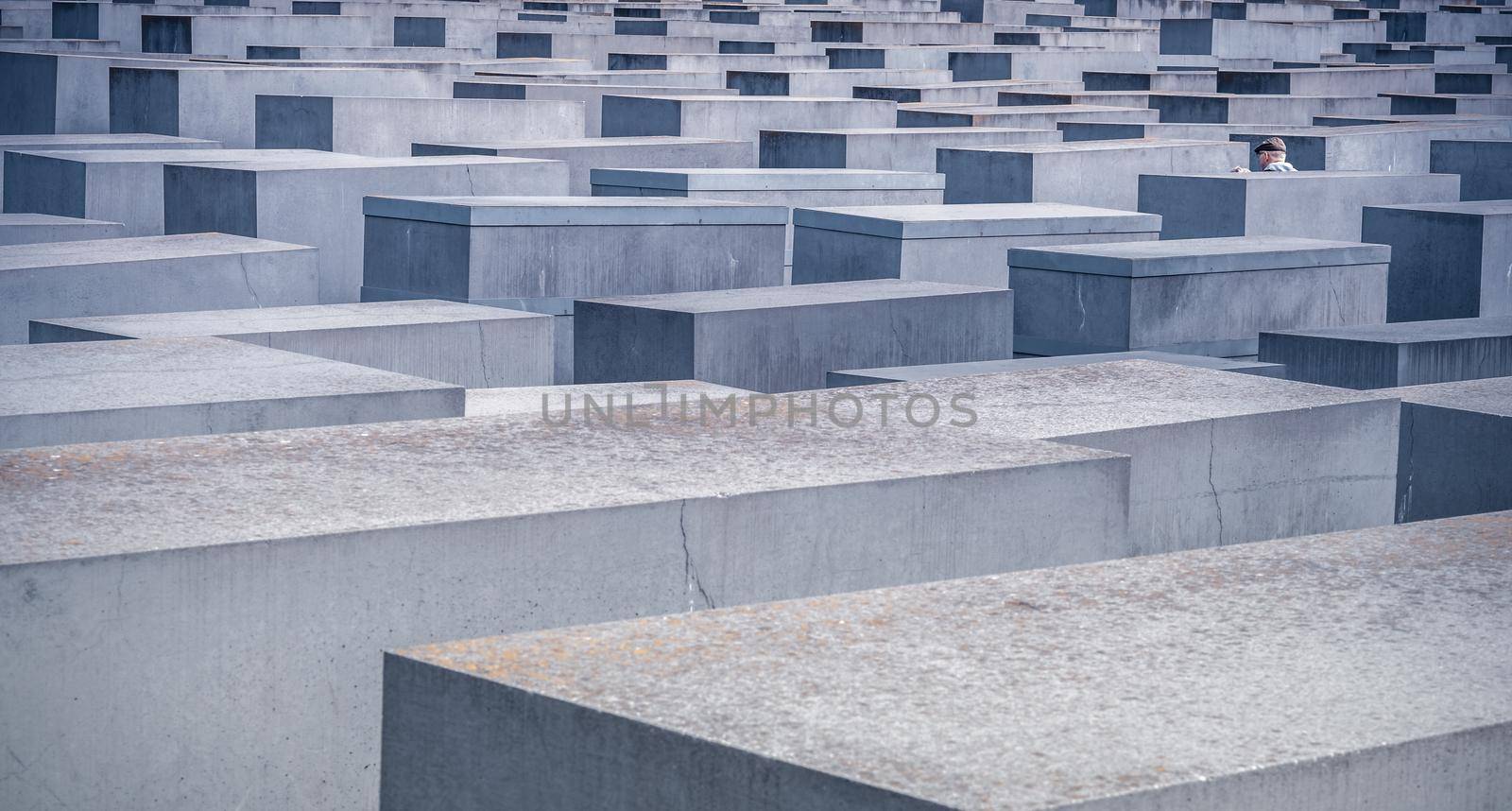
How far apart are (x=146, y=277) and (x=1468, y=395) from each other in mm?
5676

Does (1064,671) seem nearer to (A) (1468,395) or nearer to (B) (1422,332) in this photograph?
(A) (1468,395)

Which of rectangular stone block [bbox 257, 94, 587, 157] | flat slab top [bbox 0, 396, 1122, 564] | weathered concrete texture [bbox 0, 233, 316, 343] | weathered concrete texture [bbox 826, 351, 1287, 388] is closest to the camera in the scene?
flat slab top [bbox 0, 396, 1122, 564]

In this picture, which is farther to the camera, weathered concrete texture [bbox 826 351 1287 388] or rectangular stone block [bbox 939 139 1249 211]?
rectangular stone block [bbox 939 139 1249 211]

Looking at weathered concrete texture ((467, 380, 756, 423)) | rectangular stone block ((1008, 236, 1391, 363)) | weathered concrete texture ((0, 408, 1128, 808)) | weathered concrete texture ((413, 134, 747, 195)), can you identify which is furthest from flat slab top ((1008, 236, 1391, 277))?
weathered concrete texture ((0, 408, 1128, 808))

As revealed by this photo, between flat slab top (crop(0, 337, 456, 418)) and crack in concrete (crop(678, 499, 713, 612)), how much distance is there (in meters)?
1.65

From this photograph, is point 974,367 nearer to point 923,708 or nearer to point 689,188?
point 689,188

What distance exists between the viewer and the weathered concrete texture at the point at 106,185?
11.9 m

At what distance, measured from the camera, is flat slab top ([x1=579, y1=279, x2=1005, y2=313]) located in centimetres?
838

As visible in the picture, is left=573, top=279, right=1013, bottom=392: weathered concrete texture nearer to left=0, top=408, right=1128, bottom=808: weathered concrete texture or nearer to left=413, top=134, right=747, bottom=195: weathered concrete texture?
left=0, top=408, right=1128, bottom=808: weathered concrete texture

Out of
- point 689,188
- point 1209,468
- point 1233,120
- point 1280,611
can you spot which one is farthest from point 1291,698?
point 1233,120

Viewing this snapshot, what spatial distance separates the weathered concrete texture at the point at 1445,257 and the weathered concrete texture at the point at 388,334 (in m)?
5.69

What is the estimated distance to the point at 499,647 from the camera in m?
3.50

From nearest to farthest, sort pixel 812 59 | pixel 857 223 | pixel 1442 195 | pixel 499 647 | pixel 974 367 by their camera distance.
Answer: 1. pixel 499 647
2. pixel 974 367
3. pixel 857 223
4. pixel 1442 195
5. pixel 812 59

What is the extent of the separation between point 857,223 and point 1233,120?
29.4 feet
